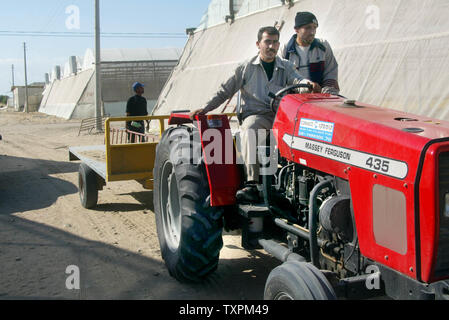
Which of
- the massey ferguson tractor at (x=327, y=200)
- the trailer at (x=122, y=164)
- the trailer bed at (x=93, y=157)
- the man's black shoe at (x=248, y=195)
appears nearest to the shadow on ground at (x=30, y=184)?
the trailer bed at (x=93, y=157)

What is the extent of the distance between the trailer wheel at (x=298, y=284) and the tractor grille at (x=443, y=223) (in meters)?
0.54

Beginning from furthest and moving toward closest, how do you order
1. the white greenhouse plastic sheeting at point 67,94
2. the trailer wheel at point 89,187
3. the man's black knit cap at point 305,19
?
the white greenhouse plastic sheeting at point 67,94, the trailer wheel at point 89,187, the man's black knit cap at point 305,19

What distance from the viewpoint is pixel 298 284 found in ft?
8.62

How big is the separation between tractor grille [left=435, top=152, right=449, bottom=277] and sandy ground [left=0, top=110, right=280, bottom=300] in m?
1.71

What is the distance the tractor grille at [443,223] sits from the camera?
2.31 metres

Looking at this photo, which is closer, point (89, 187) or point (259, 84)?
point (259, 84)

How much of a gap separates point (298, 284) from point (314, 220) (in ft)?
1.47

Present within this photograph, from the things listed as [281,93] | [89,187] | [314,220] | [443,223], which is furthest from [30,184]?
[443,223]

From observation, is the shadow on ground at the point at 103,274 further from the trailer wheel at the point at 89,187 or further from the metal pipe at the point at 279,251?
the trailer wheel at the point at 89,187

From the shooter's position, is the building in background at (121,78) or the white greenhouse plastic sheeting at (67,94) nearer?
the building in background at (121,78)

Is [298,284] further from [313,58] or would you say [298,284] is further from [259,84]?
[313,58]

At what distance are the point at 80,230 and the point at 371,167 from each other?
4080mm

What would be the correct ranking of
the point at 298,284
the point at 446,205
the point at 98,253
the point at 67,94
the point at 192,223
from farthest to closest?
the point at 67,94
the point at 98,253
the point at 192,223
the point at 298,284
the point at 446,205
